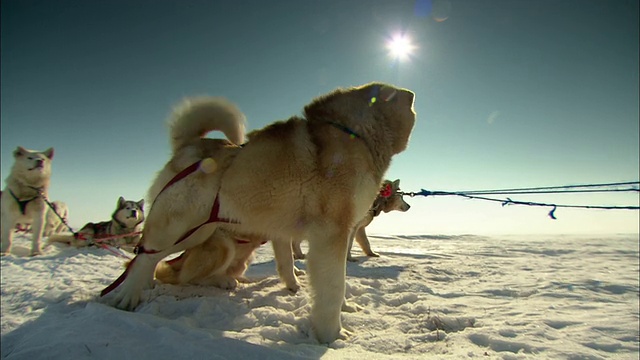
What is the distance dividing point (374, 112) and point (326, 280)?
146 centimetres

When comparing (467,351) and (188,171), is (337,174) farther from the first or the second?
(467,351)

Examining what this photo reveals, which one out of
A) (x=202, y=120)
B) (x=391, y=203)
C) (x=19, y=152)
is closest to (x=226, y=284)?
(x=202, y=120)

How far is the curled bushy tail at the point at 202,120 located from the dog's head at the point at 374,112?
794mm

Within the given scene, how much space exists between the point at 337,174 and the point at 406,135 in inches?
36.1

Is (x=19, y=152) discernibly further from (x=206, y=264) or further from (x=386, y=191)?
(x=386, y=191)

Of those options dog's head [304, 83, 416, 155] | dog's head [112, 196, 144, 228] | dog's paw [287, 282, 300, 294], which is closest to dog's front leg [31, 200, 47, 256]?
dog's head [112, 196, 144, 228]

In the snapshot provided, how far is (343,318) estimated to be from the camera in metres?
2.67

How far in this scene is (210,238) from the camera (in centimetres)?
313

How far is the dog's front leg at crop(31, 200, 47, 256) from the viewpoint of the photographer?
6234 mm

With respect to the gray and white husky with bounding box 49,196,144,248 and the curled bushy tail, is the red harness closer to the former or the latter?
the curled bushy tail

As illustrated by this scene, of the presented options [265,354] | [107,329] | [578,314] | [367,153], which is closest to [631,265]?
[578,314]

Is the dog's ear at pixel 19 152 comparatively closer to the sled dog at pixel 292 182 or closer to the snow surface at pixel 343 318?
the snow surface at pixel 343 318

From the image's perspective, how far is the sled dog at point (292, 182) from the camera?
87.0 inches

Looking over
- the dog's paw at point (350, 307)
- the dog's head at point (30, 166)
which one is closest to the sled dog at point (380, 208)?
the dog's paw at point (350, 307)
